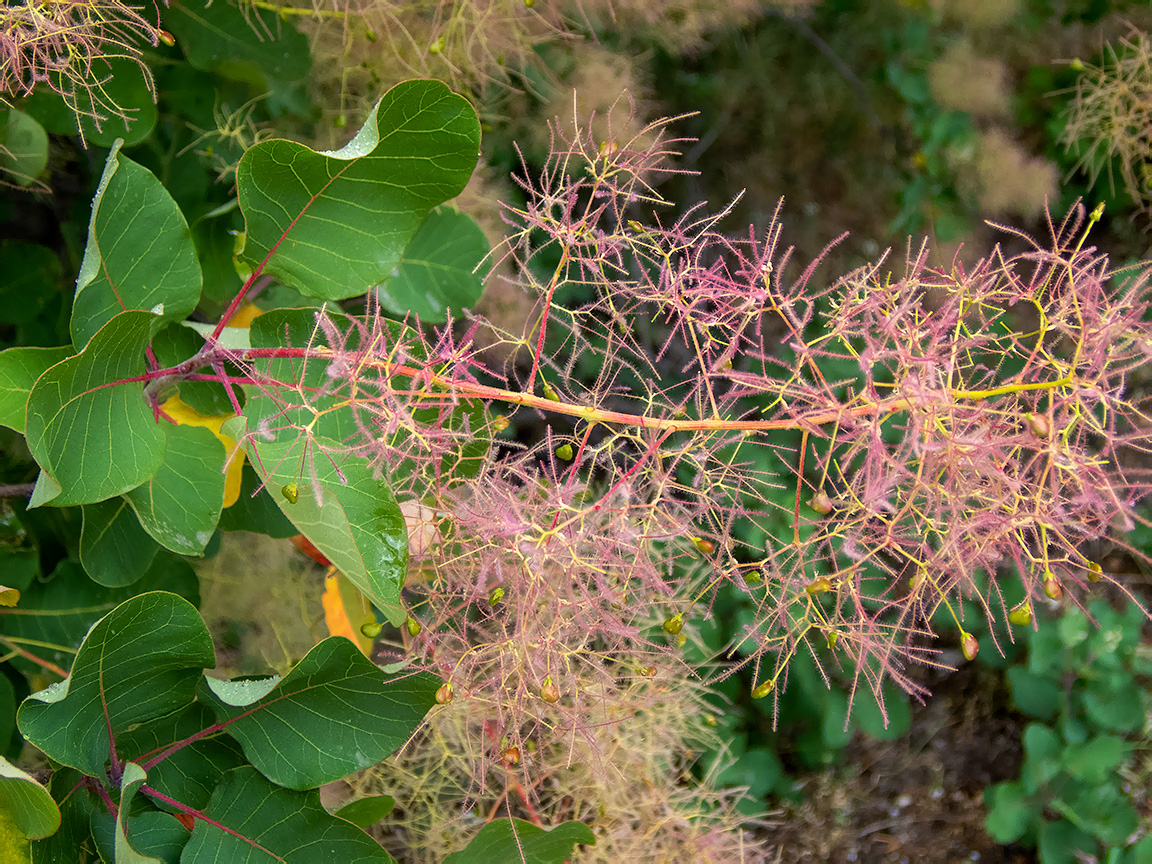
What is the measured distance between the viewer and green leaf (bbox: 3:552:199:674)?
725 mm

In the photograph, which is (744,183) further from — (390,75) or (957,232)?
(390,75)

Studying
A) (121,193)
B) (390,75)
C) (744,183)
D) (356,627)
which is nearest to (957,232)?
(744,183)

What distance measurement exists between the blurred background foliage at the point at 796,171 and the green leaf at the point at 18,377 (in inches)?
10.0

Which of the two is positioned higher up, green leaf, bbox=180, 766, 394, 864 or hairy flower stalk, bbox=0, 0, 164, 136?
hairy flower stalk, bbox=0, 0, 164, 136

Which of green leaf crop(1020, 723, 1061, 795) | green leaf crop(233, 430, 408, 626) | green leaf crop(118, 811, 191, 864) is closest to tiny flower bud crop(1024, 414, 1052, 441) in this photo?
green leaf crop(233, 430, 408, 626)

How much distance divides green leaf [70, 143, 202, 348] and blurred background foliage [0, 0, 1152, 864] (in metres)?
0.19

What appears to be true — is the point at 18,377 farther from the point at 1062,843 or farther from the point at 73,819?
the point at 1062,843

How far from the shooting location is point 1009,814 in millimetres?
1232

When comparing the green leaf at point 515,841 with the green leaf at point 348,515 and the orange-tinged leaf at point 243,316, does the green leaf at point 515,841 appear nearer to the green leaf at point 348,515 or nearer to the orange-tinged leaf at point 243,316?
the green leaf at point 348,515

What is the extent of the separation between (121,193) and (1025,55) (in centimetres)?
154

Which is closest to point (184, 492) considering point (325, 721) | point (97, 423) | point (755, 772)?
point (97, 423)

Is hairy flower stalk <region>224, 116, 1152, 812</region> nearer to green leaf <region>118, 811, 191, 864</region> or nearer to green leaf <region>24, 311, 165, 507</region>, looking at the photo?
green leaf <region>24, 311, 165, 507</region>

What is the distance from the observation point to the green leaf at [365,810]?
636 mm

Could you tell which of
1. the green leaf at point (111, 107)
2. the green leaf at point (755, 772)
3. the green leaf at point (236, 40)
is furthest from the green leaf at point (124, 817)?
the green leaf at point (755, 772)
